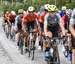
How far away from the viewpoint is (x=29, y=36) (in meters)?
14.5

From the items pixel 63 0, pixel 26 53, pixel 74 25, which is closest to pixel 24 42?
pixel 26 53

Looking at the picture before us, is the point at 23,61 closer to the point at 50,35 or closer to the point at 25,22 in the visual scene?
the point at 25,22

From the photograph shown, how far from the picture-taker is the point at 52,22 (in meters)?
11.5

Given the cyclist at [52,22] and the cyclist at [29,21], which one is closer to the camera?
the cyclist at [52,22]

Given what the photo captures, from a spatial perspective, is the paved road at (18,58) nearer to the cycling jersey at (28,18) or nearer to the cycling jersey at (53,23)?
the cycling jersey at (28,18)

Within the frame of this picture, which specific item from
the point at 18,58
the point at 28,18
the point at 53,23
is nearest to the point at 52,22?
the point at 53,23

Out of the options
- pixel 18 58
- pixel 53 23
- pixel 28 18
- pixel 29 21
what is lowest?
pixel 18 58

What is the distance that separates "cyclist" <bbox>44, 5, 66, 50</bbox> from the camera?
11.0 m

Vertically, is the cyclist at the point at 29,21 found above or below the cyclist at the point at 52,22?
below

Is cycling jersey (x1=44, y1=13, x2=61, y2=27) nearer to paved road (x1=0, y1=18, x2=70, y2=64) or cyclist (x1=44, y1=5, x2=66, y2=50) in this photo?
cyclist (x1=44, y1=5, x2=66, y2=50)

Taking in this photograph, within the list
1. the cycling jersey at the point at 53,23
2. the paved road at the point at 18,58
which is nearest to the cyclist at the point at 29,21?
the paved road at the point at 18,58

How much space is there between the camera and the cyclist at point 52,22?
10970 millimetres

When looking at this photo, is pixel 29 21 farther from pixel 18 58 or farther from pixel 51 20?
pixel 51 20

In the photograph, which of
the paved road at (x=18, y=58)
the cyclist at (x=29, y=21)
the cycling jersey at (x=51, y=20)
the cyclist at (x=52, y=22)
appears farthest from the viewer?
the cyclist at (x=29, y=21)
